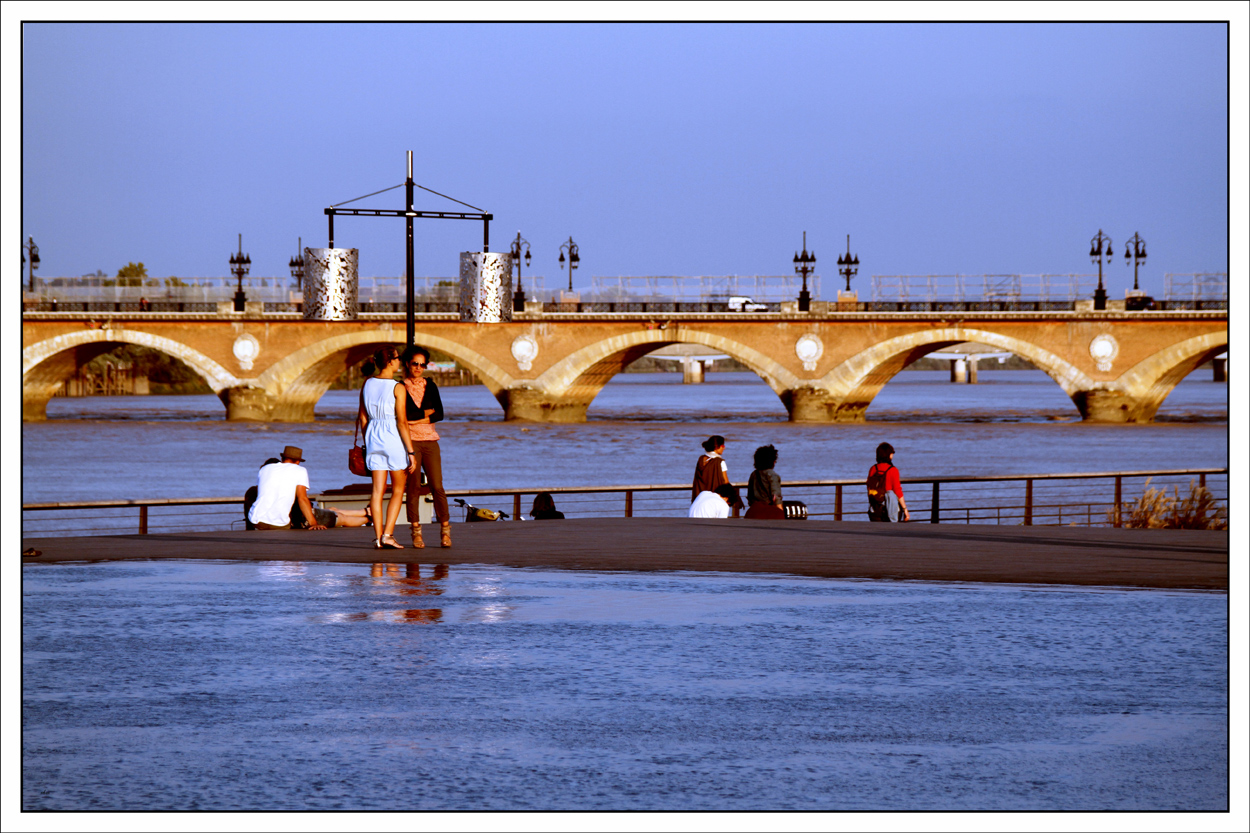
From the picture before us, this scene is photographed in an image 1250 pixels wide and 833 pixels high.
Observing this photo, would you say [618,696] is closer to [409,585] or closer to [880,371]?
[409,585]

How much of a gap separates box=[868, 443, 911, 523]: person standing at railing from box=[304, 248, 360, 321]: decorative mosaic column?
5.41 meters

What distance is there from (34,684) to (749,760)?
3313 millimetres

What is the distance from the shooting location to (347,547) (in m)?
12.7

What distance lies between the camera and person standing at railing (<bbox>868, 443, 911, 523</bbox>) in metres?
16.2

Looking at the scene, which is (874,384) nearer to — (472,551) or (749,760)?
(472,551)

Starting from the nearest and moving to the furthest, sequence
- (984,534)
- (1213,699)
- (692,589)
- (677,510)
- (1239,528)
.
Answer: (1213,699) < (1239,528) < (692,589) < (984,534) < (677,510)

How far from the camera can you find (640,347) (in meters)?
61.8

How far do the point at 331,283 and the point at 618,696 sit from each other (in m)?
10.7

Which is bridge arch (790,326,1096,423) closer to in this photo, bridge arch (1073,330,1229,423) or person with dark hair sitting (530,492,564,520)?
bridge arch (1073,330,1229,423)

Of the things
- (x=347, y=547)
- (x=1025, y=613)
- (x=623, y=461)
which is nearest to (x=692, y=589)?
(x=1025, y=613)

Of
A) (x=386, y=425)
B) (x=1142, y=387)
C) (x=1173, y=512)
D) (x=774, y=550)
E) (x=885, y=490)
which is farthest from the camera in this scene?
(x=1142, y=387)

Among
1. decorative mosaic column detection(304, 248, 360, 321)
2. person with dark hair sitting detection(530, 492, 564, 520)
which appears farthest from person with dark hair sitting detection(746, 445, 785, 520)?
decorative mosaic column detection(304, 248, 360, 321)

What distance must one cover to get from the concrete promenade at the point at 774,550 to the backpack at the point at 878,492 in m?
1.66

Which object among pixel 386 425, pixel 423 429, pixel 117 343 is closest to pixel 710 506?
pixel 423 429
